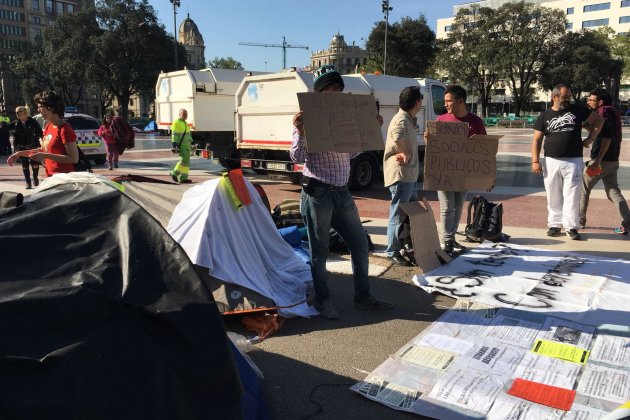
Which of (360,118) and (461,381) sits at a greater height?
(360,118)

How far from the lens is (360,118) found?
4395mm

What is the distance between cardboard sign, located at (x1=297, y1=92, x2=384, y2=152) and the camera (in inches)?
157

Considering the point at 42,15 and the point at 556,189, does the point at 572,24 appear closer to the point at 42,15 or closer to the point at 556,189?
the point at 42,15

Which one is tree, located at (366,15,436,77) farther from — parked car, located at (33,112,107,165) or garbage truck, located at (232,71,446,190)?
garbage truck, located at (232,71,446,190)

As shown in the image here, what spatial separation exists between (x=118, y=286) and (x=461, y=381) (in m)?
2.23

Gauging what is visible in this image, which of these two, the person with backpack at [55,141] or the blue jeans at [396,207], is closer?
the person with backpack at [55,141]

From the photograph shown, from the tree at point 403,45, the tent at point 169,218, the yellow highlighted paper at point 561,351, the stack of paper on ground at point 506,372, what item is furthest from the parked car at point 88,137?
the tree at point 403,45

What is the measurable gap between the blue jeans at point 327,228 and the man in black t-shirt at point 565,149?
11.8 feet

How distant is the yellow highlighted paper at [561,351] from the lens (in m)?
3.53

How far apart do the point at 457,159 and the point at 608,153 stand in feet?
8.59

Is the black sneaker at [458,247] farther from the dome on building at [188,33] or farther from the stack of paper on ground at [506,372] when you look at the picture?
the dome on building at [188,33]

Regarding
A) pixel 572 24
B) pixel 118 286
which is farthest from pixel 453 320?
pixel 572 24

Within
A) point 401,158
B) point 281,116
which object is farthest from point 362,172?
point 401,158

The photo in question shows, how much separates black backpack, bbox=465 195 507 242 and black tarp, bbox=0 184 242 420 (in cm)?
538
